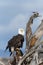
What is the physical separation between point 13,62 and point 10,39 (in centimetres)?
65

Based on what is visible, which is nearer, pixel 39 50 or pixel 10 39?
pixel 39 50

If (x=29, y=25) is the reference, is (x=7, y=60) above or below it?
below

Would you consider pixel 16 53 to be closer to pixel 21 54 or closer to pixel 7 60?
pixel 21 54

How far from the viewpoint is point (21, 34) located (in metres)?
8.52

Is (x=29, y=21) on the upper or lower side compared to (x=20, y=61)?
upper

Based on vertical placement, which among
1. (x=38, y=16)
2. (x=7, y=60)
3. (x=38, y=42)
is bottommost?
(x=7, y=60)

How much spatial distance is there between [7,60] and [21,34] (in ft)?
3.89

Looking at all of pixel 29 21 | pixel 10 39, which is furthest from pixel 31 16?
pixel 10 39

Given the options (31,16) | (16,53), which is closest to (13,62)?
(16,53)

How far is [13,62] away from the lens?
8664mm

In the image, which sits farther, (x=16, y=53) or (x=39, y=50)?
(x=16, y=53)

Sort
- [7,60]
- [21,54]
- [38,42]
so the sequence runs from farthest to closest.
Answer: [7,60] → [21,54] → [38,42]

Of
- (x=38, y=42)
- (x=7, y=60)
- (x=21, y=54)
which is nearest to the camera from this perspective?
(x=38, y=42)

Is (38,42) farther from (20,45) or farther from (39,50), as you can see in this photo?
(20,45)
